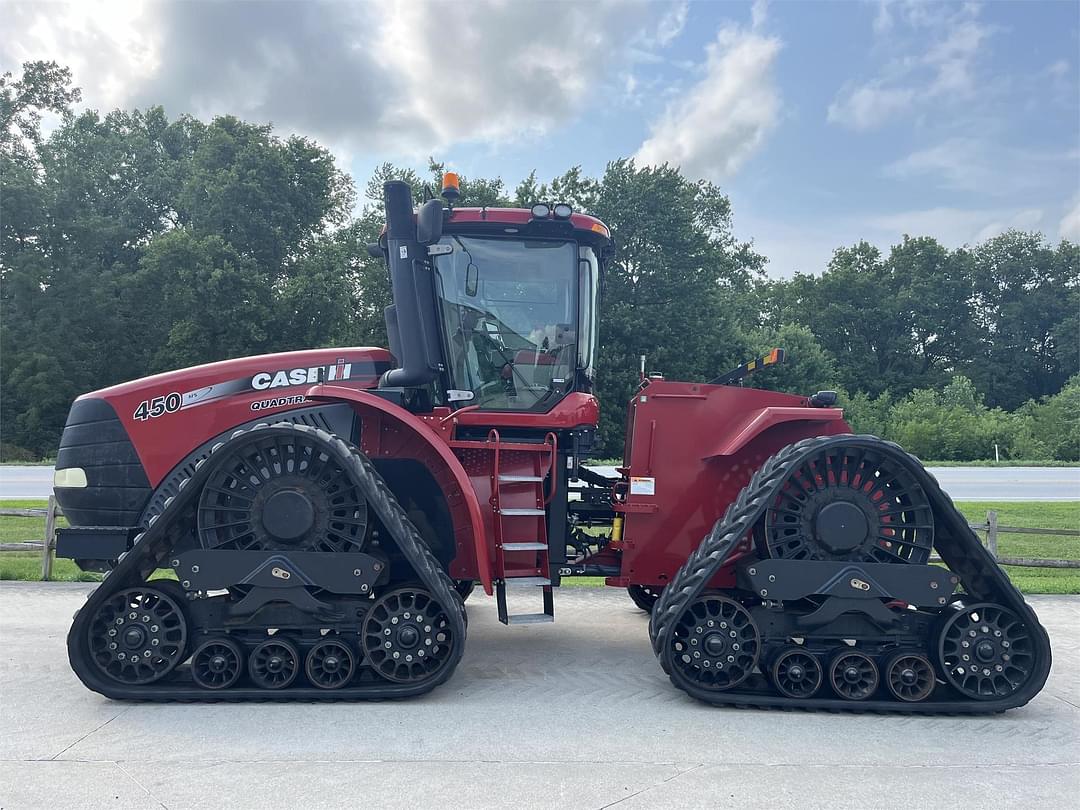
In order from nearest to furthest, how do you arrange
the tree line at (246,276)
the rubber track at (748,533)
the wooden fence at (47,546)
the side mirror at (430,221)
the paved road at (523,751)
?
the paved road at (523,751) → the rubber track at (748,533) → the side mirror at (430,221) → the wooden fence at (47,546) → the tree line at (246,276)

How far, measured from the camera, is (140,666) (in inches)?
177

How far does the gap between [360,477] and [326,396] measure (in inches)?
26.1

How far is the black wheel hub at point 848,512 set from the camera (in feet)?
15.0

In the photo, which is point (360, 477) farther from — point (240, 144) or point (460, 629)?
point (240, 144)

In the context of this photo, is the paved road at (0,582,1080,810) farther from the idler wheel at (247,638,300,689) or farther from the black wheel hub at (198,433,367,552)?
the black wheel hub at (198,433,367,552)

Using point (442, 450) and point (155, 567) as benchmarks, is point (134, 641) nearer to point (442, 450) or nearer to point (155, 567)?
point (155, 567)

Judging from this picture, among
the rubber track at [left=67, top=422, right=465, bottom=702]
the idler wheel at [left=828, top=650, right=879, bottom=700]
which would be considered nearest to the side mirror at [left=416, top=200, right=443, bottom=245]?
the rubber track at [left=67, top=422, right=465, bottom=702]

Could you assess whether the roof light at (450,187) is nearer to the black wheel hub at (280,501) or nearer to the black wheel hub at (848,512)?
the black wheel hub at (280,501)

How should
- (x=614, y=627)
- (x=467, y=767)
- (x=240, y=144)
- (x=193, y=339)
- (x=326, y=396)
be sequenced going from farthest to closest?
(x=240, y=144)
(x=193, y=339)
(x=614, y=627)
(x=326, y=396)
(x=467, y=767)

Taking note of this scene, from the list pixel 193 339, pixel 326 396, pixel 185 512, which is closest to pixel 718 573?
pixel 326 396

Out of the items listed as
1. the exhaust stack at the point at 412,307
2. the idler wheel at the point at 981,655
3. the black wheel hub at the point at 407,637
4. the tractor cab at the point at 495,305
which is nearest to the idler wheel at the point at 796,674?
the idler wheel at the point at 981,655

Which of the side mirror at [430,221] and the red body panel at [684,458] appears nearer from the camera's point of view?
the side mirror at [430,221]

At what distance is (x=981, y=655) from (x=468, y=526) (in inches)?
123

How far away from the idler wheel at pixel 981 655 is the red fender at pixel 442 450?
270 cm
